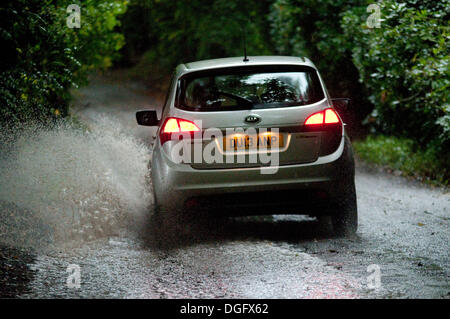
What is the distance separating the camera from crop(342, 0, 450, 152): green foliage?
375 inches

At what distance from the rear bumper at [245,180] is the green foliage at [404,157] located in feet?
16.5

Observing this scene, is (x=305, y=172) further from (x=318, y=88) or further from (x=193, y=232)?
(x=193, y=232)

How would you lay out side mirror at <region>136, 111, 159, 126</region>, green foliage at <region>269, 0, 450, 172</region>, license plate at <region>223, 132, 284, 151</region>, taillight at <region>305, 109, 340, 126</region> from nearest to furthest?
1. license plate at <region>223, 132, 284, 151</region>
2. taillight at <region>305, 109, 340, 126</region>
3. side mirror at <region>136, 111, 159, 126</region>
4. green foliage at <region>269, 0, 450, 172</region>

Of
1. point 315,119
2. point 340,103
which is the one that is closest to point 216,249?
point 315,119

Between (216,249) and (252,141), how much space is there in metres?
1.14

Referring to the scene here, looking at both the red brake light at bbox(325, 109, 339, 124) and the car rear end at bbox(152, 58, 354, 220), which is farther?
the red brake light at bbox(325, 109, 339, 124)

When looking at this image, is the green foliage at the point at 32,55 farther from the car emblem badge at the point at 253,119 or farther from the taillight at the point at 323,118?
the taillight at the point at 323,118

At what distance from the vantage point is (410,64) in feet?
36.0

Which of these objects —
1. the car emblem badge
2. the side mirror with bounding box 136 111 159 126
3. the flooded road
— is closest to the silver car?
the car emblem badge

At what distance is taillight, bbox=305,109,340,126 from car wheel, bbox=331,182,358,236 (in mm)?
672

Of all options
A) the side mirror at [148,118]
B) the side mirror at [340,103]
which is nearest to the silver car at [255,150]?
the side mirror at [340,103]

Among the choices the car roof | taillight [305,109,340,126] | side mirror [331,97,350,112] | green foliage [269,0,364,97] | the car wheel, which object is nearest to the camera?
taillight [305,109,340,126]

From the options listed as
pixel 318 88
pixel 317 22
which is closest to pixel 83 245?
pixel 318 88

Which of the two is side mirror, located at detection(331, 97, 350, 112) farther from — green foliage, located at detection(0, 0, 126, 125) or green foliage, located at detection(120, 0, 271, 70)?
green foliage, located at detection(120, 0, 271, 70)
